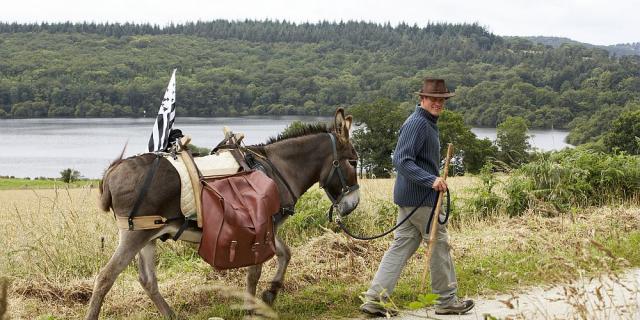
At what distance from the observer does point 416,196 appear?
6.43 m

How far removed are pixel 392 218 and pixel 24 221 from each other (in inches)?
212

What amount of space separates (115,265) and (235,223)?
3.33 feet

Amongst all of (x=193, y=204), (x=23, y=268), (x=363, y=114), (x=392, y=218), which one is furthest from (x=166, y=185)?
(x=363, y=114)

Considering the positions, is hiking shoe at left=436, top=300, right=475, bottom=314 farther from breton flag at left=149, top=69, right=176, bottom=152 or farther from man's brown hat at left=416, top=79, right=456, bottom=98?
breton flag at left=149, top=69, right=176, bottom=152

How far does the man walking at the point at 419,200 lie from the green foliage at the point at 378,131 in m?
34.3

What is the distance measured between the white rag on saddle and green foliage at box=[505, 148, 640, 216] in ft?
21.1

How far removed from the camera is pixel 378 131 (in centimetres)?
4812

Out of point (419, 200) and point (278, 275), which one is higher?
point (419, 200)

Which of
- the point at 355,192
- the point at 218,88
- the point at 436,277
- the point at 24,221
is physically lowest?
the point at 218,88

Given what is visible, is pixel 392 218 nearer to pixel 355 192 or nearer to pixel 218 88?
pixel 355 192

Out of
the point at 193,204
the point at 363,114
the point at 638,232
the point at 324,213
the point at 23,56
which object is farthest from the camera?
the point at 23,56

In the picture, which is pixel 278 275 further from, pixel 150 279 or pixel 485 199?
pixel 485 199

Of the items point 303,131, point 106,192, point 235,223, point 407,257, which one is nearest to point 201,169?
point 235,223

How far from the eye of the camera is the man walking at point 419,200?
20.8 ft
